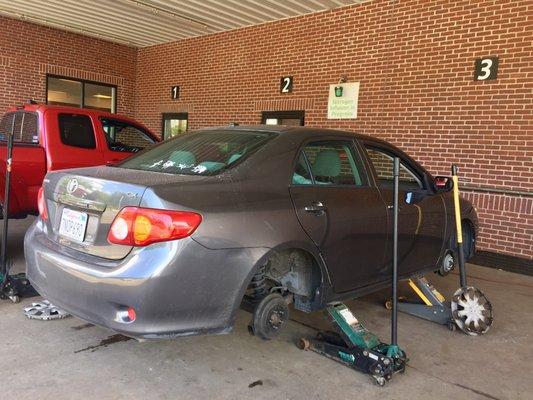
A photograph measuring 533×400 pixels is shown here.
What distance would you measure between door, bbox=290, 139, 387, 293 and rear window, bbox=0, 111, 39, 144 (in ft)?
13.0

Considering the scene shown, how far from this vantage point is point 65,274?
9.53 ft

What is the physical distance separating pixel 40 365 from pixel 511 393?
305 centimetres

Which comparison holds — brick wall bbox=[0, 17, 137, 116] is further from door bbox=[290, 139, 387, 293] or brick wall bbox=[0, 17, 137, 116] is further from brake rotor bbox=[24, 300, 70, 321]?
door bbox=[290, 139, 387, 293]

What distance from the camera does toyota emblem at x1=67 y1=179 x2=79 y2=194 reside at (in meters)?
3.03

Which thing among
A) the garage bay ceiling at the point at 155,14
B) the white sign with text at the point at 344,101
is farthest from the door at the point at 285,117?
the garage bay ceiling at the point at 155,14

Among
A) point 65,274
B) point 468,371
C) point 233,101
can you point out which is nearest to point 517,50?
point 468,371

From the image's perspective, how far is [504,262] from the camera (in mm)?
6703

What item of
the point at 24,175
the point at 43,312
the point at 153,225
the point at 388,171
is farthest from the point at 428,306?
the point at 24,175

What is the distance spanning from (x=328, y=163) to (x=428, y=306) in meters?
1.79

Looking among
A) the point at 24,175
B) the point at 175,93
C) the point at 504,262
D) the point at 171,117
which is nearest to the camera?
the point at 24,175

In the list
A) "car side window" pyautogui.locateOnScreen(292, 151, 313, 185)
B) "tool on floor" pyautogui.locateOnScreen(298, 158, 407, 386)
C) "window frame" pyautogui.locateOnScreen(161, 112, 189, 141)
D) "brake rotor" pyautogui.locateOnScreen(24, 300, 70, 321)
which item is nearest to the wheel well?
"tool on floor" pyautogui.locateOnScreen(298, 158, 407, 386)

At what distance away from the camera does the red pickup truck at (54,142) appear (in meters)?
5.50

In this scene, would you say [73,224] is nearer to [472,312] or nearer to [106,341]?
[106,341]

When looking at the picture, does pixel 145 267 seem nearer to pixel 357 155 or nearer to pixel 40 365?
pixel 40 365
